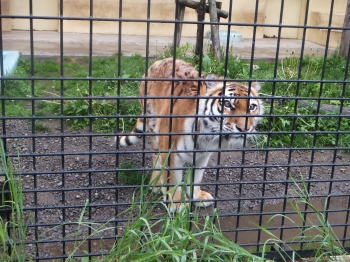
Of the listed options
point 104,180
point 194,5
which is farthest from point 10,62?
point 104,180

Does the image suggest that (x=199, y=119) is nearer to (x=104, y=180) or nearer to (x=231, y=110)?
(x=231, y=110)

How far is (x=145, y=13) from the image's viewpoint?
11.9 meters

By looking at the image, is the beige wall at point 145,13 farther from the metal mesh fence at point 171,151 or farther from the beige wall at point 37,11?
the metal mesh fence at point 171,151

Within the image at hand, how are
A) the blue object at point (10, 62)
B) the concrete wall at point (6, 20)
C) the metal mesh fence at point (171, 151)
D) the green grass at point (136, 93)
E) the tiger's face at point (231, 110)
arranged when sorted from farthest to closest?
the concrete wall at point (6, 20)
the blue object at point (10, 62)
the green grass at point (136, 93)
the tiger's face at point (231, 110)
the metal mesh fence at point (171, 151)

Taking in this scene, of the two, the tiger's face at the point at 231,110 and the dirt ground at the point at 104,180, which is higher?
the tiger's face at the point at 231,110

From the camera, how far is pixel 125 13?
38.9 ft

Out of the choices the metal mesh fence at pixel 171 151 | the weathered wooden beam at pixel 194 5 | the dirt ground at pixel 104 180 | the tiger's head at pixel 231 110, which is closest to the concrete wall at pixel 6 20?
the metal mesh fence at pixel 171 151

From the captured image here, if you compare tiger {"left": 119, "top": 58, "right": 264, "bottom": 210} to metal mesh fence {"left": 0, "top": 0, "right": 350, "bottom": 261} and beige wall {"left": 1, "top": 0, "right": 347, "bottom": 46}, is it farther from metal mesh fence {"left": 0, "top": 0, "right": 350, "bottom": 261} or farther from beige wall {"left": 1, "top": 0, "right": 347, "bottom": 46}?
beige wall {"left": 1, "top": 0, "right": 347, "bottom": 46}

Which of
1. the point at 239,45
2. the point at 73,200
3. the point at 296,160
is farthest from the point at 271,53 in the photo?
the point at 73,200

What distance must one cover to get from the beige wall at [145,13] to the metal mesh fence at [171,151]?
398cm

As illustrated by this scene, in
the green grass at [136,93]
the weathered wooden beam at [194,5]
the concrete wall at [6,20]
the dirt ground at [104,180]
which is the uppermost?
the weathered wooden beam at [194,5]

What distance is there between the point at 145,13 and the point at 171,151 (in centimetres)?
999

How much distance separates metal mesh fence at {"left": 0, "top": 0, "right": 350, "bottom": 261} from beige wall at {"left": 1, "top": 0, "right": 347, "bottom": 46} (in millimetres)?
3978

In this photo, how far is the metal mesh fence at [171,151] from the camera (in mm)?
2432
